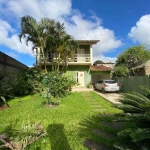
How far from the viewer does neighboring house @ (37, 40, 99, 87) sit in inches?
734

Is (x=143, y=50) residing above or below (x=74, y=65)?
above

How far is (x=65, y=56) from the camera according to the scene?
55.2 ft

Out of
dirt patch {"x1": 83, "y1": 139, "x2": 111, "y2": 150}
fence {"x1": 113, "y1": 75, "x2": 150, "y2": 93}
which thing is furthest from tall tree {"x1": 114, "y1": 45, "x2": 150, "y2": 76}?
dirt patch {"x1": 83, "y1": 139, "x2": 111, "y2": 150}

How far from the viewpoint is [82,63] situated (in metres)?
18.6

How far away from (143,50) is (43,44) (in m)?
19.4

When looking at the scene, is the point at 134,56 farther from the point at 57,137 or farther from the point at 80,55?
the point at 57,137

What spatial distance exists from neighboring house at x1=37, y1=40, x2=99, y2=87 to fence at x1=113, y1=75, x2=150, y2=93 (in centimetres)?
477

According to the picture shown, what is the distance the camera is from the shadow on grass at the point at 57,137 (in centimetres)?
340

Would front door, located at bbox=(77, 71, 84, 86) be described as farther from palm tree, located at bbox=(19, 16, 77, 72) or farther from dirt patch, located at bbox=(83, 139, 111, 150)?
dirt patch, located at bbox=(83, 139, 111, 150)

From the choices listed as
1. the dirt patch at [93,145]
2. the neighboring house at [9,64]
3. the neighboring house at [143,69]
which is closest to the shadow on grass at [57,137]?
the dirt patch at [93,145]

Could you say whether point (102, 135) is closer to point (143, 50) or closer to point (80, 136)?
point (80, 136)

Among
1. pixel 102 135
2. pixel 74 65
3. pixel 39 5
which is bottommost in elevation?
pixel 102 135

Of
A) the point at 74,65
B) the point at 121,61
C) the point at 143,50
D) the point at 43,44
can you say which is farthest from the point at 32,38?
the point at 143,50

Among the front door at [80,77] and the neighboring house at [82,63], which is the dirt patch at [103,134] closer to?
the neighboring house at [82,63]
